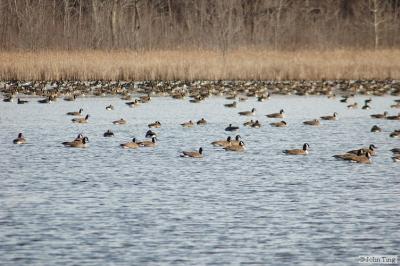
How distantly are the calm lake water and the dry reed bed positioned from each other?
9378 mm

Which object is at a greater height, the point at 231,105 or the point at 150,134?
the point at 231,105

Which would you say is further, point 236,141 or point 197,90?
point 197,90

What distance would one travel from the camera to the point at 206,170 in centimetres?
1487

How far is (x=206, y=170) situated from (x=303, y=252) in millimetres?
6086

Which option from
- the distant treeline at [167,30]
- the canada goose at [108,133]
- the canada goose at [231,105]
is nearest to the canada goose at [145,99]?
the canada goose at [231,105]

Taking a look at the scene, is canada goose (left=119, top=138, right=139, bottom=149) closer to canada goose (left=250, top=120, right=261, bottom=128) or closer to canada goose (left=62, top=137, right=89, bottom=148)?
canada goose (left=62, top=137, right=89, bottom=148)

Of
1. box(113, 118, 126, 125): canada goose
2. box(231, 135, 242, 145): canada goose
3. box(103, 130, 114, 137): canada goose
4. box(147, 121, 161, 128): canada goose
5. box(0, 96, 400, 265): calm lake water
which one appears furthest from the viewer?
box(113, 118, 126, 125): canada goose

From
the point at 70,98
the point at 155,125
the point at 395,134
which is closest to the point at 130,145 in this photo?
the point at 155,125

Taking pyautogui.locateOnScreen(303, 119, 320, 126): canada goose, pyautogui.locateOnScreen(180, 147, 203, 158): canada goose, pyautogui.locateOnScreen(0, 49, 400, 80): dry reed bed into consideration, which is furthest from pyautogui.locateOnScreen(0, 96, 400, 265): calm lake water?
pyautogui.locateOnScreen(0, 49, 400, 80): dry reed bed

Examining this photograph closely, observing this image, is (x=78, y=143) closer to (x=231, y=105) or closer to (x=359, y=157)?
(x=359, y=157)

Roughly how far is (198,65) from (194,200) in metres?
20.2

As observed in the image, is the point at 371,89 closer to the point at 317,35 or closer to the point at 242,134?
the point at 317,35

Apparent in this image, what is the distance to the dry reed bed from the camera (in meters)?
30.6

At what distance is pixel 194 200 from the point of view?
11750 millimetres
